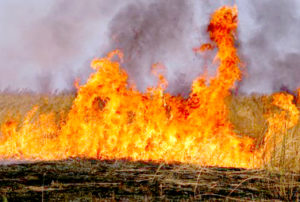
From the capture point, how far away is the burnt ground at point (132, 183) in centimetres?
505

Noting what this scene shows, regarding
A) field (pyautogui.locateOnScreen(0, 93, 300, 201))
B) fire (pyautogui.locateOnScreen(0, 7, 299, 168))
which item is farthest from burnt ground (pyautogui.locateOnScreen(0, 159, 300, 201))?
fire (pyautogui.locateOnScreen(0, 7, 299, 168))

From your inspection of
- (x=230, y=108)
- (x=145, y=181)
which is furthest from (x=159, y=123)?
(x=230, y=108)

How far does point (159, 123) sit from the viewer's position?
30.7 ft

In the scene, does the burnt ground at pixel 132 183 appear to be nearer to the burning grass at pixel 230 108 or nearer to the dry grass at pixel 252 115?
the dry grass at pixel 252 115

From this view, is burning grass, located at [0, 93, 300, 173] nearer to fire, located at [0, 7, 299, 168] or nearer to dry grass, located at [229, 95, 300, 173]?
dry grass, located at [229, 95, 300, 173]

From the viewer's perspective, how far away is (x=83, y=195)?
16.3 ft

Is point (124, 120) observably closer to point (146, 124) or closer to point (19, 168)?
point (146, 124)

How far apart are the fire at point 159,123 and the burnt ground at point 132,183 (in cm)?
137

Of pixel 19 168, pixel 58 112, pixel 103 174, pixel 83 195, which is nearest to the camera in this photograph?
pixel 83 195

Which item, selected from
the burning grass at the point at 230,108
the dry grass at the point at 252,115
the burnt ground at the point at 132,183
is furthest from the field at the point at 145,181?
the burning grass at the point at 230,108

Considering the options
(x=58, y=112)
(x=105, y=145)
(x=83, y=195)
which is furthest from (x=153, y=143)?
(x=58, y=112)

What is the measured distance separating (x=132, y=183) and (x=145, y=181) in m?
0.24

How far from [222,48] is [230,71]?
1.79ft

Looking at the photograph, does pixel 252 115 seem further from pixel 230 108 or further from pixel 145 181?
pixel 145 181
